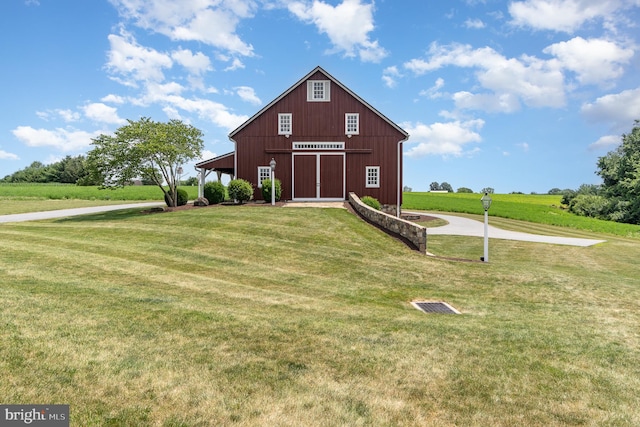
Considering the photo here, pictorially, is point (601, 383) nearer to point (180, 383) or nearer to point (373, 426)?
point (373, 426)

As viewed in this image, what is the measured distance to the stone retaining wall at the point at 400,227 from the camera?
588 inches

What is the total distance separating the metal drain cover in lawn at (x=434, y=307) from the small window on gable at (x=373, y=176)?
17.7 m

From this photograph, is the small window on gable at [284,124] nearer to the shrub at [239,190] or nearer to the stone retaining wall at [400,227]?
the shrub at [239,190]

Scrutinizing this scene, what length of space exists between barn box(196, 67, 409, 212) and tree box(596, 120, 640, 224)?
32.5m

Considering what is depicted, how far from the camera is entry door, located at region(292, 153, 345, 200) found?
25.8 metres

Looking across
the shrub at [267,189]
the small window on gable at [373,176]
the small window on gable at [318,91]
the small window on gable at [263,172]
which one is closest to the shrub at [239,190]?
the shrub at [267,189]

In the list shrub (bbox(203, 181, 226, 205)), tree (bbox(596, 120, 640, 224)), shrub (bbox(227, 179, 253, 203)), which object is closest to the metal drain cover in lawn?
shrub (bbox(227, 179, 253, 203))

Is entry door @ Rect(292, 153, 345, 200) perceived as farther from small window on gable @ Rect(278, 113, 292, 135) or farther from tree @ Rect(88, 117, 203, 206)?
tree @ Rect(88, 117, 203, 206)

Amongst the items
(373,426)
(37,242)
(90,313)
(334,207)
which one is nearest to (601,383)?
(373,426)

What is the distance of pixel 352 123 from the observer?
25.7 metres

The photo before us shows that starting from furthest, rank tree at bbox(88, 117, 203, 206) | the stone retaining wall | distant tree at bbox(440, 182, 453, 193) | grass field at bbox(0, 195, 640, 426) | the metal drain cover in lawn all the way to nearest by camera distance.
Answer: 1. distant tree at bbox(440, 182, 453, 193)
2. tree at bbox(88, 117, 203, 206)
3. the stone retaining wall
4. the metal drain cover in lawn
5. grass field at bbox(0, 195, 640, 426)

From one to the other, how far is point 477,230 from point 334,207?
35.7 ft

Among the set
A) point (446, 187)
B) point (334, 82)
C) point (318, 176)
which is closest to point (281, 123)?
point (318, 176)

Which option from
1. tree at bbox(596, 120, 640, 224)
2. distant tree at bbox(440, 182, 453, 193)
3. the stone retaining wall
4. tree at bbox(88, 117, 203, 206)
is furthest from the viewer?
distant tree at bbox(440, 182, 453, 193)
